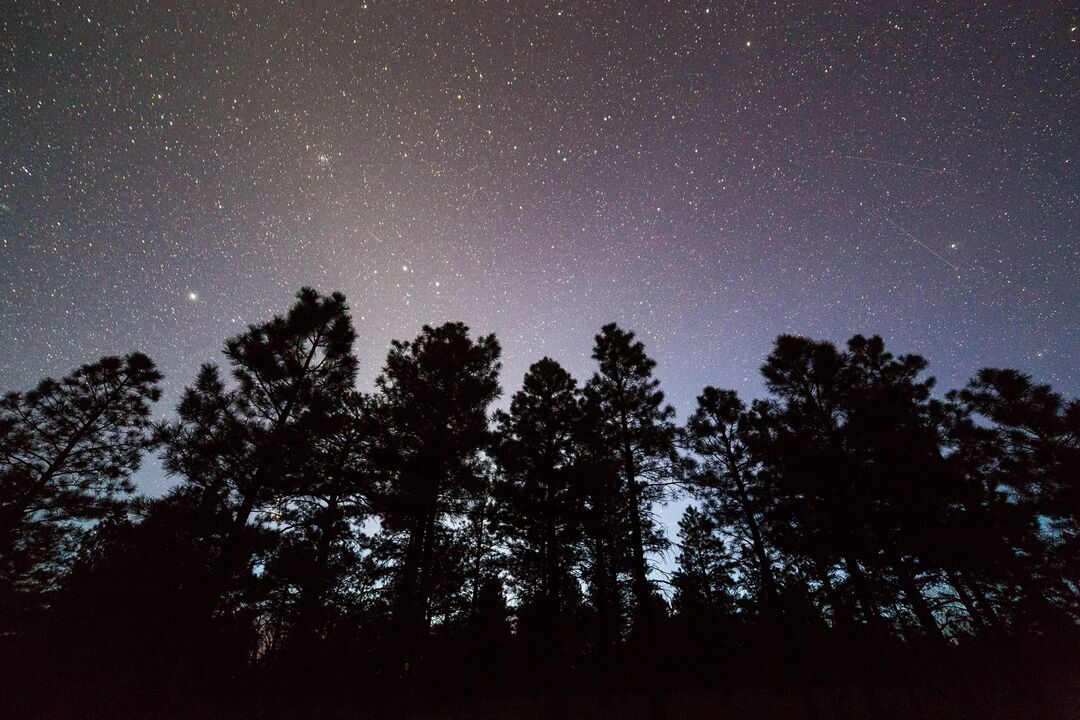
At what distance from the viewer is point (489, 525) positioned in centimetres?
1692

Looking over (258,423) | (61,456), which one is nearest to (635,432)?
(258,423)

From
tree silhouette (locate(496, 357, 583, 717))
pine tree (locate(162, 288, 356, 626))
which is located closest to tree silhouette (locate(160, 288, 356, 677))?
pine tree (locate(162, 288, 356, 626))

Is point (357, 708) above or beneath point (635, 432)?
beneath

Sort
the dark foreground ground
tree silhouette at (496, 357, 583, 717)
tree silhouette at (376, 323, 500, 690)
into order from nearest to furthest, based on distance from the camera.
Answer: the dark foreground ground, tree silhouette at (376, 323, 500, 690), tree silhouette at (496, 357, 583, 717)

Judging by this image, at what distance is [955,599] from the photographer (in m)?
9.48

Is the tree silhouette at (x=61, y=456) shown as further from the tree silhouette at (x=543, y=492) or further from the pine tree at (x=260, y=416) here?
the tree silhouette at (x=543, y=492)

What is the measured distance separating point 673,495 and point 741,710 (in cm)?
1253

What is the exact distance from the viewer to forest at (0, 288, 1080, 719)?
30.3 ft

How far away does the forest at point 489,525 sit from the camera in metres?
9.25

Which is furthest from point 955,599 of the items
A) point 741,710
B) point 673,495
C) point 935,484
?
point 741,710

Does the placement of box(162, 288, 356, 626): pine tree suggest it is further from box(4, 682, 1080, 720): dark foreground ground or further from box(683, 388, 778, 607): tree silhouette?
box(683, 388, 778, 607): tree silhouette

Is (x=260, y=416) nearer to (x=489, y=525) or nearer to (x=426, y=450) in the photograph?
(x=426, y=450)

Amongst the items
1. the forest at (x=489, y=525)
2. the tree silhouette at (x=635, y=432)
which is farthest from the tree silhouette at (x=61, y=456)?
the tree silhouette at (x=635, y=432)

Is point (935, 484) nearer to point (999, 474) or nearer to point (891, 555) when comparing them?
point (891, 555)
